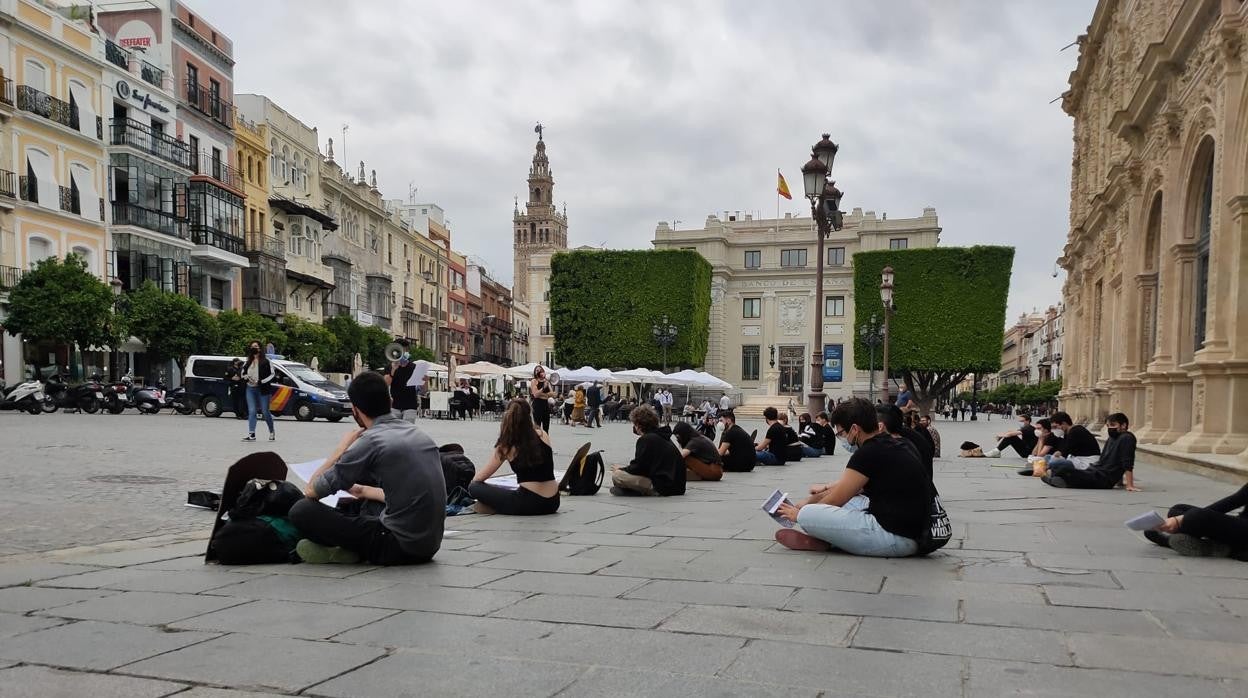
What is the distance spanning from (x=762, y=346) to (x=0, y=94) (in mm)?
48570

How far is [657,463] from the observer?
32.7 feet

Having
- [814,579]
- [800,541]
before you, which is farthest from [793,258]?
[814,579]

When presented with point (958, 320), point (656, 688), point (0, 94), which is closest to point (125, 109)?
point (0, 94)

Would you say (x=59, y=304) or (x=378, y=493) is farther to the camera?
(x=59, y=304)

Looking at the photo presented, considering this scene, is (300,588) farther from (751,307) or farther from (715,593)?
(751,307)

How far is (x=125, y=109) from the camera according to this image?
34.4 m

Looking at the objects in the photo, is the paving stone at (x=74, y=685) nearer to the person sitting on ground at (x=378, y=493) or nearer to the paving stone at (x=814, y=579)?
the person sitting on ground at (x=378, y=493)

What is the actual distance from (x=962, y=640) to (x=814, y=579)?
1.42 m

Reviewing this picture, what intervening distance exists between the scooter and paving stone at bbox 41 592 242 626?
22500 millimetres

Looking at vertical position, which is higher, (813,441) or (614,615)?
(614,615)

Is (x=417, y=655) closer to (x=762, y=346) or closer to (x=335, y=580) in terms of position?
(x=335, y=580)

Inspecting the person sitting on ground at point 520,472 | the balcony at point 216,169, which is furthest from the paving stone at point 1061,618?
the balcony at point 216,169

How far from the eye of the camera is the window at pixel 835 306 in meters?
64.1

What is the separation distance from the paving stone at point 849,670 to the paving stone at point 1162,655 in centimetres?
61
